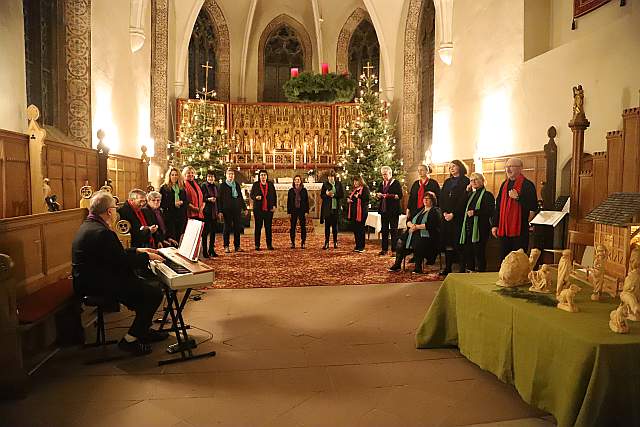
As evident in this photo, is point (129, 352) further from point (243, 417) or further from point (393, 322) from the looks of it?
point (393, 322)

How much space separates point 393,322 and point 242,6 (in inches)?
641

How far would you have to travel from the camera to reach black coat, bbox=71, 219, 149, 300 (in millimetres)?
4152

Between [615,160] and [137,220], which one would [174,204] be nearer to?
[137,220]

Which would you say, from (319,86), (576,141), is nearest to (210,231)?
(576,141)

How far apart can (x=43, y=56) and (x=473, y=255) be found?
25.5ft

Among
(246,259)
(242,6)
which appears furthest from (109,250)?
(242,6)

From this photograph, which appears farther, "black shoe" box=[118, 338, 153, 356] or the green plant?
the green plant

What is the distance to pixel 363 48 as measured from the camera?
1903 cm

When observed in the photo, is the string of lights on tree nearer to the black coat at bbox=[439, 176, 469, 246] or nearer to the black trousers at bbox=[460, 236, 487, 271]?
the black coat at bbox=[439, 176, 469, 246]

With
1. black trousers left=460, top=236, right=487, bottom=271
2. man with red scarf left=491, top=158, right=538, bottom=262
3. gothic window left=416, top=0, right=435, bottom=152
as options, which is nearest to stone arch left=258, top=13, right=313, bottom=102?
gothic window left=416, top=0, right=435, bottom=152

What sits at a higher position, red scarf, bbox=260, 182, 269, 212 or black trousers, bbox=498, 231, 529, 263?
red scarf, bbox=260, 182, 269, 212

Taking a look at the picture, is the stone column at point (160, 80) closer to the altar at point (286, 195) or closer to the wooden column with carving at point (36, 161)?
the altar at point (286, 195)

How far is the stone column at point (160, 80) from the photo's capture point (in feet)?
45.1

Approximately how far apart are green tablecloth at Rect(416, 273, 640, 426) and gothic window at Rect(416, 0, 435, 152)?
10.9m
